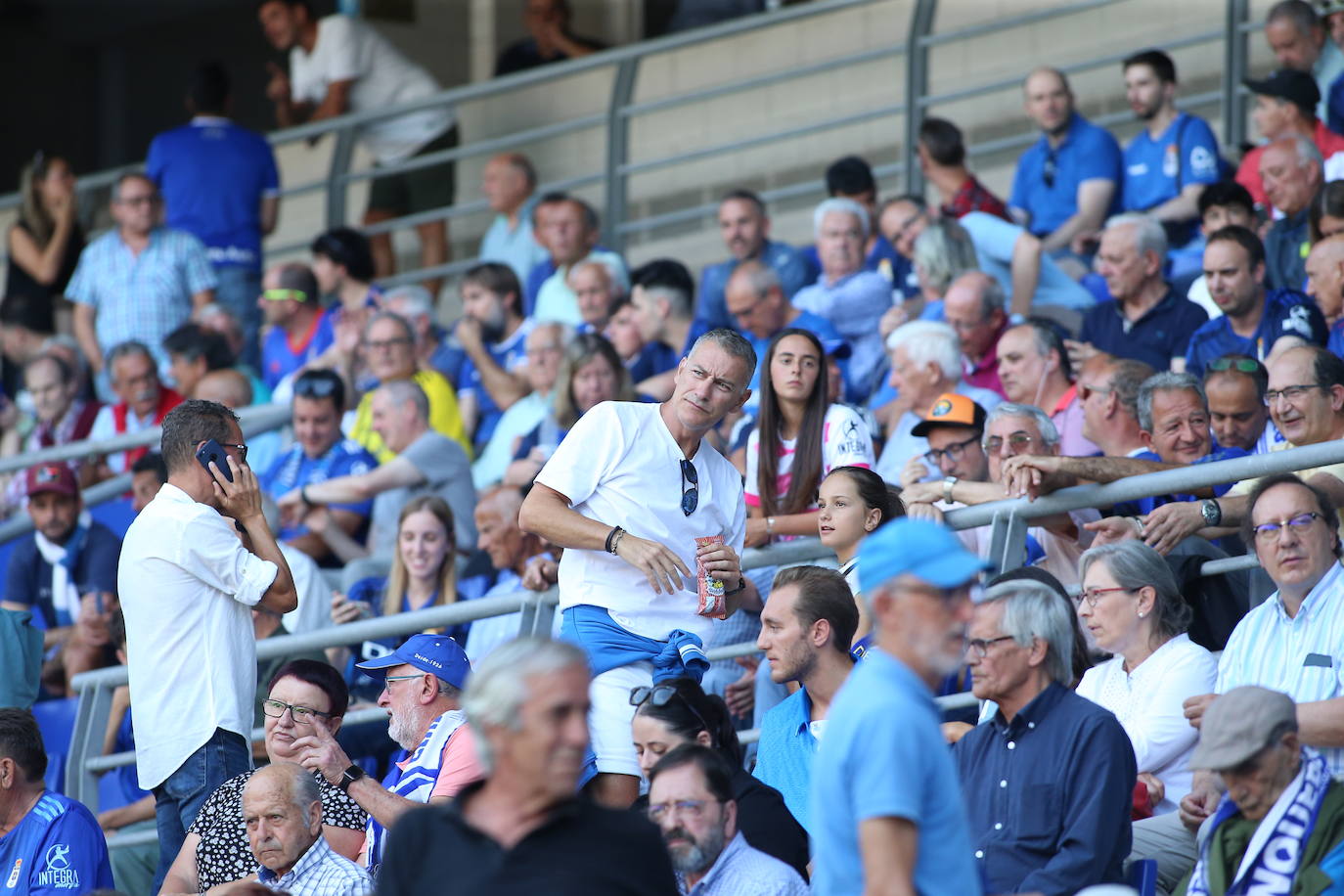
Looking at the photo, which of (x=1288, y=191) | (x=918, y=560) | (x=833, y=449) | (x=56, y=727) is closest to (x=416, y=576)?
(x=56, y=727)

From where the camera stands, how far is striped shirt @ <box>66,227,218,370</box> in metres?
12.1

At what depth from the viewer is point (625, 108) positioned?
1222 cm

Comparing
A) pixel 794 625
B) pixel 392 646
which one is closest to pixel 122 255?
pixel 392 646

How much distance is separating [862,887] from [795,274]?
7086 millimetres

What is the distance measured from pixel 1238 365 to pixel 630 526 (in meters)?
2.47

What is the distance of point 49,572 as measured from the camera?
959 centimetres

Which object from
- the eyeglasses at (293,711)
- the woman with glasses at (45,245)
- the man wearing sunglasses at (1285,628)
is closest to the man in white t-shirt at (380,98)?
the woman with glasses at (45,245)

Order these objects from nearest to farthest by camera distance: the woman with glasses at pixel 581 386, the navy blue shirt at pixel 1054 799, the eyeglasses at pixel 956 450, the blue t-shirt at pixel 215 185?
the navy blue shirt at pixel 1054 799, the eyeglasses at pixel 956 450, the woman with glasses at pixel 581 386, the blue t-shirt at pixel 215 185

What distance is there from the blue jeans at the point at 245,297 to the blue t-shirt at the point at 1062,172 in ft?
15.3

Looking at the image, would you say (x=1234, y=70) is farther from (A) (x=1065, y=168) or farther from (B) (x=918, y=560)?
(B) (x=918, y=560)

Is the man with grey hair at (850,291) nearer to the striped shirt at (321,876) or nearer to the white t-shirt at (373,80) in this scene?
the white t-shirt at (373,80)

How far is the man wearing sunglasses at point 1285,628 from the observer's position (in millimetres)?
5406

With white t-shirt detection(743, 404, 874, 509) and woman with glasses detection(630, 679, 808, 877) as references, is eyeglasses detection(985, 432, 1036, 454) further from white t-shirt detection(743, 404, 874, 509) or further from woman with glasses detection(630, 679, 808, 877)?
woman with glasses detection(630, 679, 808, 877)

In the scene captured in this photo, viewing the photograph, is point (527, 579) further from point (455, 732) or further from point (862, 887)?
point (862, 887)
